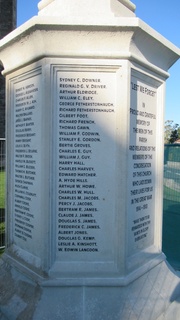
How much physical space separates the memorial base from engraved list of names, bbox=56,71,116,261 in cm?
32

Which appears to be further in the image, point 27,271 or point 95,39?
point 27,271

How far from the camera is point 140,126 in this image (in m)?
3.17

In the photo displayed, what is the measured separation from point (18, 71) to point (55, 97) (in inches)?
28.0

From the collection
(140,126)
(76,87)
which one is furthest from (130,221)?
(76,87)

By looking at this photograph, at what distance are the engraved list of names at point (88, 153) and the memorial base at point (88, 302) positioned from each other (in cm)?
32

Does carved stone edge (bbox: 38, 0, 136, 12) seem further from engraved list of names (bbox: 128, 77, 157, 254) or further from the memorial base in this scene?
the memorial base

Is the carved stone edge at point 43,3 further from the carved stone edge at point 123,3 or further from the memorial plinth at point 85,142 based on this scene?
the memorial plinth at point 85,142

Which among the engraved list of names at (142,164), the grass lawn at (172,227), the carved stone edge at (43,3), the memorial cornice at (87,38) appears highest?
the carved stone edge at (43,3)

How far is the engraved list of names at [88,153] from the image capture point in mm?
2900

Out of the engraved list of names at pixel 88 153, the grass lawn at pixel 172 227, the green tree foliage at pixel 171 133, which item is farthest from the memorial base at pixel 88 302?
the green tree foliage at pixel 171 133

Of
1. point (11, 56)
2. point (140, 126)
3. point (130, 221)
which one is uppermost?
point (11, 56)

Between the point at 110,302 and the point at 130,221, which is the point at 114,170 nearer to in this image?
the point at 130,221

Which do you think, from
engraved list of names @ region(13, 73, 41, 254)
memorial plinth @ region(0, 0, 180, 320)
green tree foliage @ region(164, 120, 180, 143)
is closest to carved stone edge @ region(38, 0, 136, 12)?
memorial plinth @ region(0, 0, 180, 320)

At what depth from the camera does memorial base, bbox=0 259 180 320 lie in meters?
2.70
